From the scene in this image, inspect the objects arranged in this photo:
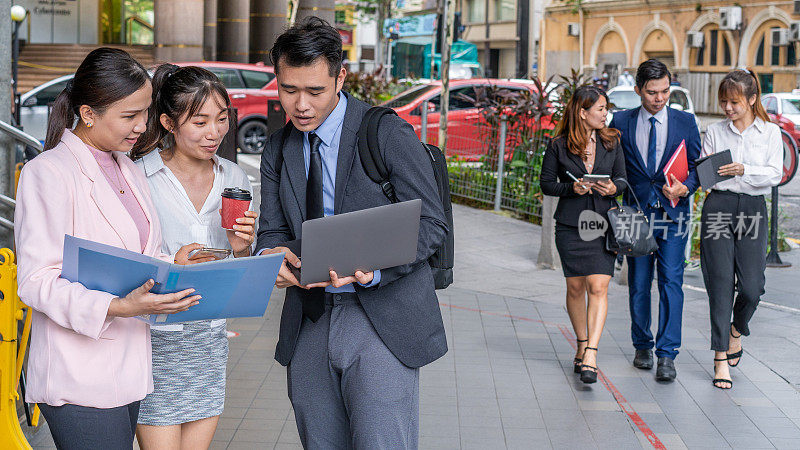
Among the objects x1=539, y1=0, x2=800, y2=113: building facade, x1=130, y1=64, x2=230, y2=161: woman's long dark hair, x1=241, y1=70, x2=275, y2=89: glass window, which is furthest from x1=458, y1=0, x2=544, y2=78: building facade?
x1=130, y1=64, x2=230, y2=161: woman's long dark hair

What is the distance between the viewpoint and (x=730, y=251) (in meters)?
6.46

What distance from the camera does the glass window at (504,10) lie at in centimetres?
5616

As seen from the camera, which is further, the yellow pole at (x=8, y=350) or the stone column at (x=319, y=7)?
the stone column at (x=319, y=7)

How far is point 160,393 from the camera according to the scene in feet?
11.6

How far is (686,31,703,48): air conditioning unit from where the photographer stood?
123ft

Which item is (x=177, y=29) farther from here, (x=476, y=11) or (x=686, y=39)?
(x=476, y=11)

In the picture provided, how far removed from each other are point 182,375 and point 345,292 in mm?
730

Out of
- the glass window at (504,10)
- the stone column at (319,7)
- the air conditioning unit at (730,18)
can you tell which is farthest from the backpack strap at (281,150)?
the glass window at (504,10)

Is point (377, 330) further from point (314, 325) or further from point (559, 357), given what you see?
point (559, 357)

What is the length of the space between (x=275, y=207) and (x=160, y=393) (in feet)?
2.57

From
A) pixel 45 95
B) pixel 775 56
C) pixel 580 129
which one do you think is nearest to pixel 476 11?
pixel 775 56

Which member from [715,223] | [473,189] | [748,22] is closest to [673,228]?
[715,223]

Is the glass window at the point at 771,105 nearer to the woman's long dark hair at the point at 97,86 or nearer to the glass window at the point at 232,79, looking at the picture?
the glass window at the point at 232,79

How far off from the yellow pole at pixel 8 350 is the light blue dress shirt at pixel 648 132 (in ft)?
14.3
